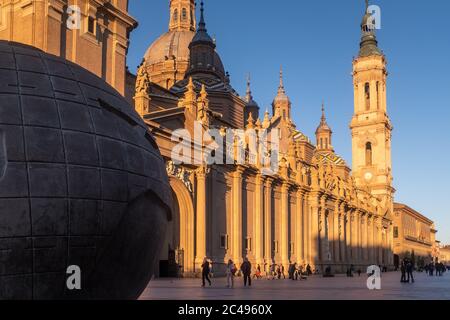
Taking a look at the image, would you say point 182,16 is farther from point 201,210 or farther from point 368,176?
point 201,210

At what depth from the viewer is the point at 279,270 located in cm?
3638

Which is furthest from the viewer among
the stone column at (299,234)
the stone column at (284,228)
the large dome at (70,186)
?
the stone column at (299,234)

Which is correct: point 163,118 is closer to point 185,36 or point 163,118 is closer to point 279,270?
point 279,270

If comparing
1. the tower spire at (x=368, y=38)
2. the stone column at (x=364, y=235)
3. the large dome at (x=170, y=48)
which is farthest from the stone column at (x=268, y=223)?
the tower spire at (x=368, y=38)

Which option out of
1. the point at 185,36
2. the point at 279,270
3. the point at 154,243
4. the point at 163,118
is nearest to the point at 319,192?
the point at 279,270

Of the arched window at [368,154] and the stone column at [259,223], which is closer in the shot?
the stone column at [259,223]

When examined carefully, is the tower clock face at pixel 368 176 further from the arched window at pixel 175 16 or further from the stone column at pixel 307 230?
the stone column at pixel 307 230

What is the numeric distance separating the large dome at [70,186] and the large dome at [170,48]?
69.2 meters

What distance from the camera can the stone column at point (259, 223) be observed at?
4078 centimetres

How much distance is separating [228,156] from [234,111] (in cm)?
2149

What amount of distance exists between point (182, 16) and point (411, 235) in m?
68.4

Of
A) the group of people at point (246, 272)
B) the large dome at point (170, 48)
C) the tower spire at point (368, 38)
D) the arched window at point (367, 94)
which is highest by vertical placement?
the tower spire at point (368, 38)
